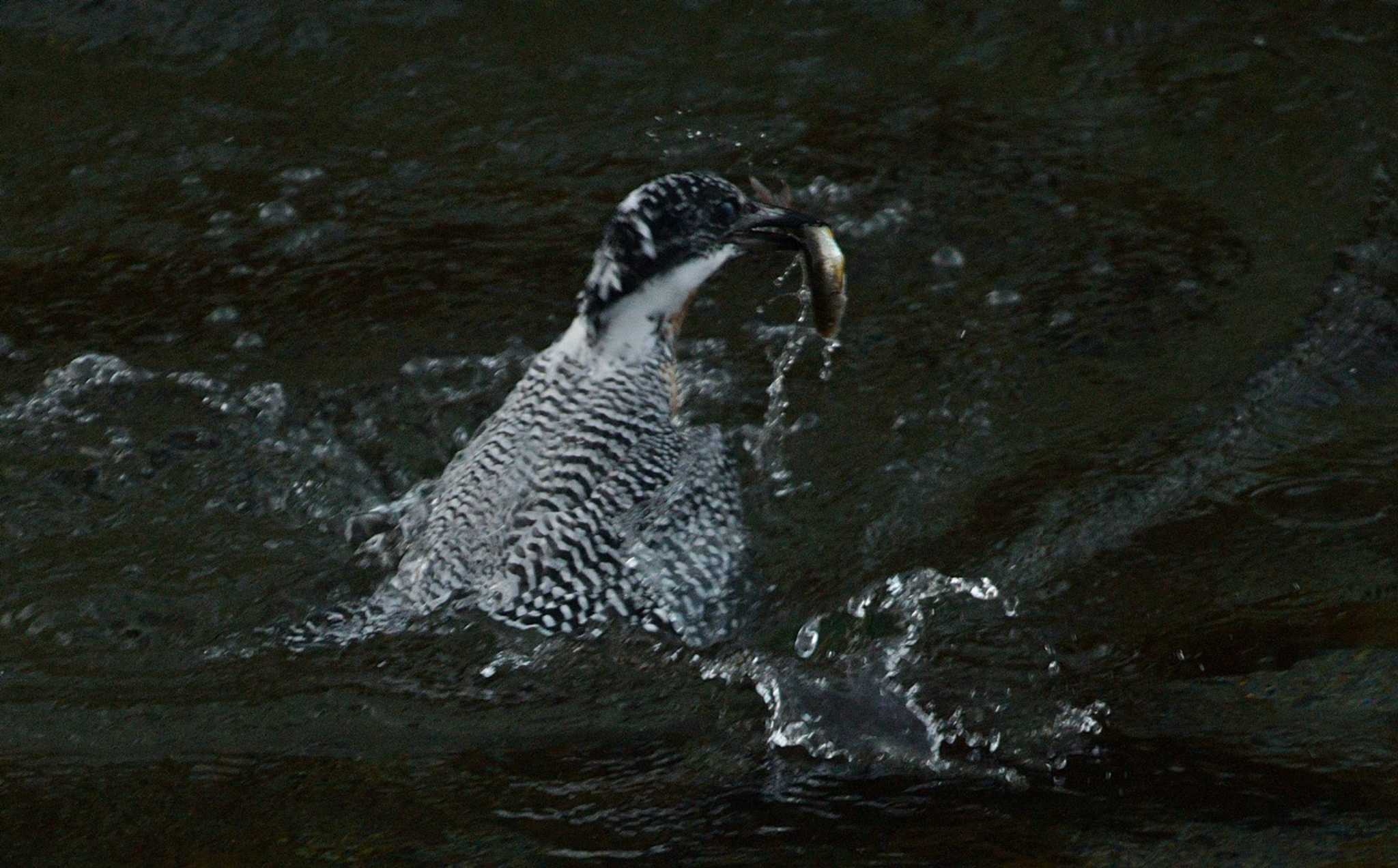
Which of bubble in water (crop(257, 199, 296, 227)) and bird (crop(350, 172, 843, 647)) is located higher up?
bubble in water (crop(257, 199, 296, 227))

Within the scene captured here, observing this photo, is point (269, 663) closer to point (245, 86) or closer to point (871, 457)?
point (871, 457)

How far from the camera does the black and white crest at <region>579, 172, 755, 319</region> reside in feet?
16.6

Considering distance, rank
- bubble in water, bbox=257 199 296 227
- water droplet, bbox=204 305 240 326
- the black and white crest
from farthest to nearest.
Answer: bubble in water, bbox=257 199 296 227, water droplet, bbox=204 305 240 326, the black and white crest

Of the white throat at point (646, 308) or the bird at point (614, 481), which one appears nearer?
the bird at point (614, 481)

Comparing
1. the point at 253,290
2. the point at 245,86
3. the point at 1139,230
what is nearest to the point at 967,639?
the point at 1139,230

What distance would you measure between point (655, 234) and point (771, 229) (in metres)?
0.38

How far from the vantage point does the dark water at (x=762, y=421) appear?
4160 millimetres

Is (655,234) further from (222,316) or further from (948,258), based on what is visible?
(222,316)

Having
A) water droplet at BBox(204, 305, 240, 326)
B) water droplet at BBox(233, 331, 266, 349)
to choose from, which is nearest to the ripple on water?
water droplet at BBox(233, 331, 266, 349)

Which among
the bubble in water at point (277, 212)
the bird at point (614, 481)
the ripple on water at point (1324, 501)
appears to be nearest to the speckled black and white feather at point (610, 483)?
the bird at point (614, 481)

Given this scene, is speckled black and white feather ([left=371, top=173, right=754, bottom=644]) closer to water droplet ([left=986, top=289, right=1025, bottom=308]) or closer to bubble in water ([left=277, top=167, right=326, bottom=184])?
water droplet ([left=986, top=289, right=1025, bottom=308])

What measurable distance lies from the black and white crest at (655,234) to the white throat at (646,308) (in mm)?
22

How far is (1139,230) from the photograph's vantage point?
6777 mm

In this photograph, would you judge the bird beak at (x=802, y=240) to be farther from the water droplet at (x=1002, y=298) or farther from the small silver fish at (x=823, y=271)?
the water droplet at (x=1002, y=298)
